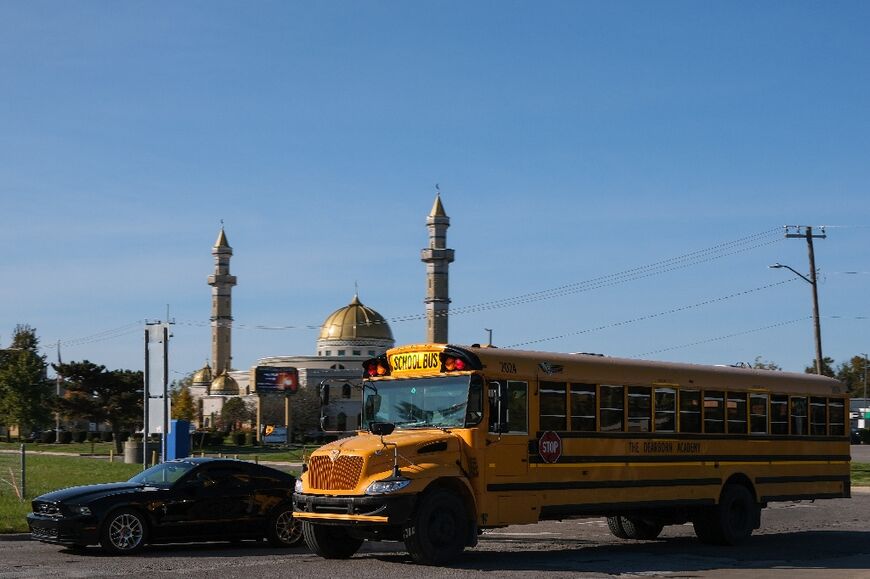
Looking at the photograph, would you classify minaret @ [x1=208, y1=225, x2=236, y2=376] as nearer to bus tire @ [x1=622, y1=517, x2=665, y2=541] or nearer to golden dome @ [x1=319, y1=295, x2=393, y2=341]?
golden dome @ [x1=319, y1=295, x2=393, y2=341]

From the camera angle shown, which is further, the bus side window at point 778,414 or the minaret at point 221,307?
the minaret at point 221,307

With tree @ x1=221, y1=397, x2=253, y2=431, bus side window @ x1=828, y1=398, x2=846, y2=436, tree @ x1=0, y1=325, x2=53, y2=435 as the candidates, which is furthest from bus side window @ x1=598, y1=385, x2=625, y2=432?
tree @ x1=221, y1=397, x2=253, y2=431

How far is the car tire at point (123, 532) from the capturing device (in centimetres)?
1673

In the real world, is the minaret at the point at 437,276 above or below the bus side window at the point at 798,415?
above

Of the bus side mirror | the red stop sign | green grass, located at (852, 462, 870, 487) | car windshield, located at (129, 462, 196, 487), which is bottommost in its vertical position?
green grass, located at (852, 462, 870, 487)

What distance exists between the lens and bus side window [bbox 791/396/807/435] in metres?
21.3

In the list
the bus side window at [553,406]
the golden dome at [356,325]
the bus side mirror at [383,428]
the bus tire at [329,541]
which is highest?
the golden dome at [356,325]

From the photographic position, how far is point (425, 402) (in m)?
16.3

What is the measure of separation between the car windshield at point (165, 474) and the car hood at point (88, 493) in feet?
1.07

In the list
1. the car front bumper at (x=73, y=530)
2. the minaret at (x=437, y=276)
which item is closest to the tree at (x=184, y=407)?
the minaret at (x=437, y=276)

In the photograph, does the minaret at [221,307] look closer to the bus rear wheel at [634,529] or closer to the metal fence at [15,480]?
the metal fence at [15,480]

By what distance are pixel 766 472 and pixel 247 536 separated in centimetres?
879

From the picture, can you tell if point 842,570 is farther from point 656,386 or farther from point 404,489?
point 404,489

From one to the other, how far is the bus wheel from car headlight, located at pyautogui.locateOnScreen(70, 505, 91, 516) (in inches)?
182
